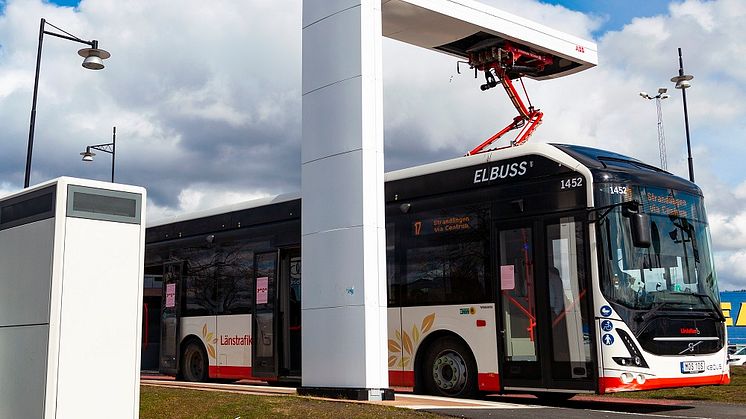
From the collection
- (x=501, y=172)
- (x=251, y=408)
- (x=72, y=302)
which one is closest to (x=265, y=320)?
(x=501, y=172)

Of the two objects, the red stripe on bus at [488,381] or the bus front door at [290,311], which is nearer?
the red stripe on bus at [488,381]

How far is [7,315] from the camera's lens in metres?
6.71

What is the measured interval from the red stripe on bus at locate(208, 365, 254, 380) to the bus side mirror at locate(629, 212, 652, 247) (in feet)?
25.3

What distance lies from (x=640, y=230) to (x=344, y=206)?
386 cm

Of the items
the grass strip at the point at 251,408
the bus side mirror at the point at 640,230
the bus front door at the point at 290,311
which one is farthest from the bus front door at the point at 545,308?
the bus front door at the point at 290,311

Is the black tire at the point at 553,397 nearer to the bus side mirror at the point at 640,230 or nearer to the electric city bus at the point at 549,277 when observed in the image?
→ the electric city bus at the point at 549,277

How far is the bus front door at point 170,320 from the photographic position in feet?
58.7

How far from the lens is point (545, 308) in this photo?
11781 millimetres

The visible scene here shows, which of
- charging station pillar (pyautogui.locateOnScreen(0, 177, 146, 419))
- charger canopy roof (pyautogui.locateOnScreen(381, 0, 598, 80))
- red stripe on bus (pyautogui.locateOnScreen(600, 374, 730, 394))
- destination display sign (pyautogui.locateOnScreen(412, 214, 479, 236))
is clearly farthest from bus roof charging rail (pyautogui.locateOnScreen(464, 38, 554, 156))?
charging station pillar (pyautogui.locateOnScreen(0, 177, 146, 419))

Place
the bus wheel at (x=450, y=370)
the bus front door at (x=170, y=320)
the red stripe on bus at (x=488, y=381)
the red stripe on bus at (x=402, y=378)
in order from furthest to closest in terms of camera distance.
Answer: the bus front door at (x=170, y=320), the red stripe on bus at (x=402, y=378), the bus wheel at (x=450, y=370), the red stripe on bus at (x=488, y=381)

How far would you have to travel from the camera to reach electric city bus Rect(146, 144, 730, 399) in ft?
37.0

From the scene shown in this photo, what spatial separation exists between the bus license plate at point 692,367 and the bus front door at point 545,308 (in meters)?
1.30

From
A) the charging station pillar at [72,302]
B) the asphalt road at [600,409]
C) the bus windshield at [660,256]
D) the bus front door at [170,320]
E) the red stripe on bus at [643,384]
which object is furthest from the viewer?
the bus front door at [170,320]

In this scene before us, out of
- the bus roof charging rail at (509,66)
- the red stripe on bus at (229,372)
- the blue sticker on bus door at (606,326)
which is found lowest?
the red stripe on bus at (229,372)
